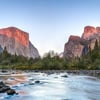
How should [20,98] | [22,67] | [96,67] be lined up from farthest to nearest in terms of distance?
[22,67], [96,67], [20,98]

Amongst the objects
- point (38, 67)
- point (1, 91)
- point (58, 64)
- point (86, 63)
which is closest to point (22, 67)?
point (38, 67)

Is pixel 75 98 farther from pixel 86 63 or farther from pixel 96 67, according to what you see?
pixel 86 63

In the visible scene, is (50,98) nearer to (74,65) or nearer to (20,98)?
(20,98)

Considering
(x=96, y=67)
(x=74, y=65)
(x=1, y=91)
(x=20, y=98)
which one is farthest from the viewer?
(x=74, y=65)

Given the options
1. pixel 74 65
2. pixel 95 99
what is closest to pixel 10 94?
pixel 95 99

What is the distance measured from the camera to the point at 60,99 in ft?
111

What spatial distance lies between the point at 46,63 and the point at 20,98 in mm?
153727

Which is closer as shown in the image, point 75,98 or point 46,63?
point 75,98

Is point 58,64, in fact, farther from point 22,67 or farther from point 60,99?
point 60,99

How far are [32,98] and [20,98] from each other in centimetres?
188

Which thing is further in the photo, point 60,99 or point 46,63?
point 46,63

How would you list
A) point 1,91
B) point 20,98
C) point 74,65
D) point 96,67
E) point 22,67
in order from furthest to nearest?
point 22,67, point 74,65, point 96,67, point 1,91, point 20,98

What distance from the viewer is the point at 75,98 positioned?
3500 cm

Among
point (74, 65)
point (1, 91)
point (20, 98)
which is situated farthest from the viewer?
point (74, 65)
